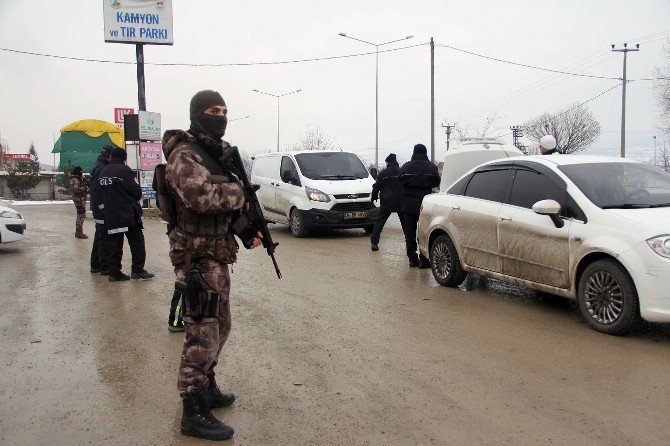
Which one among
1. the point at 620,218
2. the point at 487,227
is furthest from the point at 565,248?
the point at 487,227

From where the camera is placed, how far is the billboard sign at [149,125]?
20.9m

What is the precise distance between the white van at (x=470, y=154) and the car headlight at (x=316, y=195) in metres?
3.38

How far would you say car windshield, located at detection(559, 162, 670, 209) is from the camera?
584 cm

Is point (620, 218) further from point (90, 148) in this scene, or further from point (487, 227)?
point (90, 148)

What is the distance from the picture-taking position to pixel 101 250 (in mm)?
9164

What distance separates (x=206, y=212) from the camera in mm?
3582

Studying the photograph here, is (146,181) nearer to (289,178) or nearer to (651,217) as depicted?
(289,178)

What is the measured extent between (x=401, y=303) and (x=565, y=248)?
1935mm

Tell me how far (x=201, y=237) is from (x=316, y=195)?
9766 mm

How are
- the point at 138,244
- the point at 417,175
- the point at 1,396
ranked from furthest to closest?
1. the point at 417,175
2. the point at 138,244
3. the point at 1,396

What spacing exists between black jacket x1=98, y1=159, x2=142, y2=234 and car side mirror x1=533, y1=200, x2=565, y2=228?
5.24 m

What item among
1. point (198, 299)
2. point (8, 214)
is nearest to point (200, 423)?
point (198, 299)

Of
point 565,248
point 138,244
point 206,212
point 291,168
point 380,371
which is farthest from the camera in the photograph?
point 291,168

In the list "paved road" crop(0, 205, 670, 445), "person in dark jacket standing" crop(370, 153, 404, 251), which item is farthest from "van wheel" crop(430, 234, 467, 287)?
"person in dark jacket standing" crop(370, 153, 404, 251)
